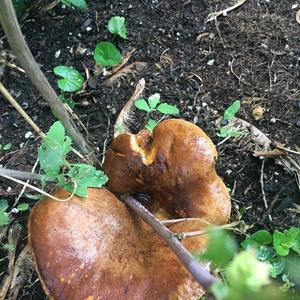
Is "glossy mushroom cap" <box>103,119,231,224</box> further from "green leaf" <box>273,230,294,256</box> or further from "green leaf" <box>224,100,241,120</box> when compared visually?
"green leaf" <box>224,100,241,120</box>

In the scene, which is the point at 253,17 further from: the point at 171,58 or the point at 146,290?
the point at 146,290

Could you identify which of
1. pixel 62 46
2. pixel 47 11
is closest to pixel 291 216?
pixel 62 46

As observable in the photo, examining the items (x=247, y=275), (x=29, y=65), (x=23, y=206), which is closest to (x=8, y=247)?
(x=23, y=206)

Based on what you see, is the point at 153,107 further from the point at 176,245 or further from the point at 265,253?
the point at 176,245

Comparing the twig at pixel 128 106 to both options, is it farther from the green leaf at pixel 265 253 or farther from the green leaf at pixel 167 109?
the green leaf at pixel 265 253

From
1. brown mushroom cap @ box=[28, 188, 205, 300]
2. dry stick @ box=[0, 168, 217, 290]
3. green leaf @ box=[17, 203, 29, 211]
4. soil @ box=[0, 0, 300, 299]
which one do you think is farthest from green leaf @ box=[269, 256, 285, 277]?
green leaf @ box=[17, 203, 29, 211]
